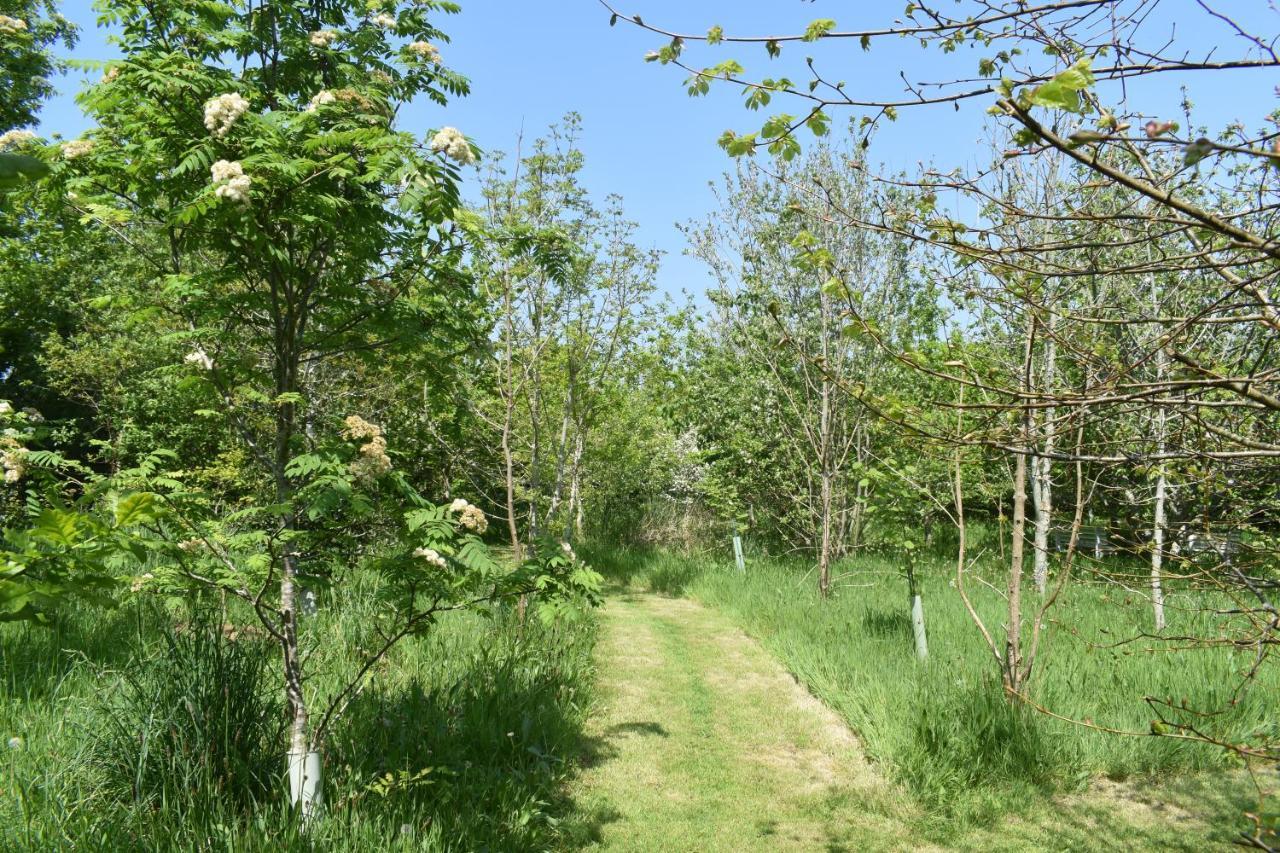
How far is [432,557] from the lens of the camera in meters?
3.30

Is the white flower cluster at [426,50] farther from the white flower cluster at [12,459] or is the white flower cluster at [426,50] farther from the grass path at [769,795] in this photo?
the grass path at [769,795]

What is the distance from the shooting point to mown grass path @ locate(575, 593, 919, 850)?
171 inches

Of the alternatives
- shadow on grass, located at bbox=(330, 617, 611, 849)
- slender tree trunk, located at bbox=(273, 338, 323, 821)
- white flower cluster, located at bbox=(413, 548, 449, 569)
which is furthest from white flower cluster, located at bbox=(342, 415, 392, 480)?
shadow on grass, located at bbox=(330, 617, 611, 849)

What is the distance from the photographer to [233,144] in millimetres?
3229

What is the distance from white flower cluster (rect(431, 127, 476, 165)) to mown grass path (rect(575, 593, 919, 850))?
379cm

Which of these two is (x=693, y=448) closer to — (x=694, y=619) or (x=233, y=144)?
(x=694, y=619)

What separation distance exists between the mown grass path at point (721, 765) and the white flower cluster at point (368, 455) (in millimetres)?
2622

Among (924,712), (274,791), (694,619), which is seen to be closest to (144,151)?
(274,791)

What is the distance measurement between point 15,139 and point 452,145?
2080 mm

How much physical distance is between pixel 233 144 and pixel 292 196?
35cm

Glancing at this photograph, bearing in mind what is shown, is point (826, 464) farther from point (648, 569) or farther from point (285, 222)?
point (285, 222)

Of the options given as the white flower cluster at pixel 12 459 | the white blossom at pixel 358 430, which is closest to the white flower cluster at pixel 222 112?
the white blossom at pixel 358 430

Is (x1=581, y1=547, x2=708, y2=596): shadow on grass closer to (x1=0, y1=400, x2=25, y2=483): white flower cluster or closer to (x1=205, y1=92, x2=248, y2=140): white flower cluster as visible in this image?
(x1=0, y1=400, x2=25, y2=483): white flower cluster

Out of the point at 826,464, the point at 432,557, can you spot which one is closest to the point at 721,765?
the point at 432,557
